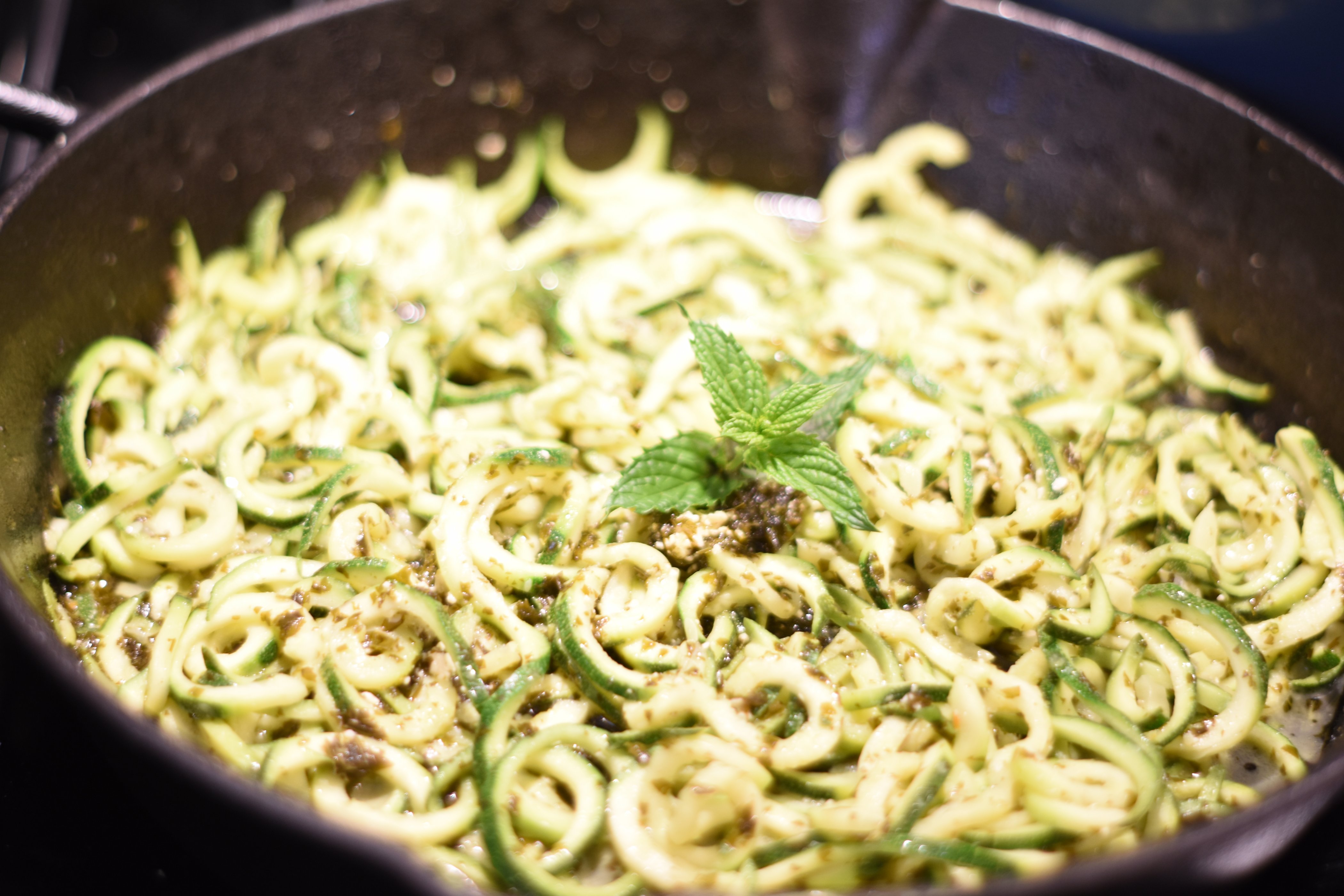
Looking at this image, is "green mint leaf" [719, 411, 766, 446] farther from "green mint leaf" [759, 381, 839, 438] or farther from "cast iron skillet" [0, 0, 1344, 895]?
"cast iron skillet" [0, 0, 1344, 895]

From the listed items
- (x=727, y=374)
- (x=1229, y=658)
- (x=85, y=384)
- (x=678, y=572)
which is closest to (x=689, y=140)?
(x=727, y=374)

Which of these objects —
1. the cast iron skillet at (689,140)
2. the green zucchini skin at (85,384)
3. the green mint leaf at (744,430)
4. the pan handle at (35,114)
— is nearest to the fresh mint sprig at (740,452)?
the green mint leaf at (744,430)

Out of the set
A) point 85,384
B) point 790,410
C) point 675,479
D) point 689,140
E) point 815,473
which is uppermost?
point 689,140

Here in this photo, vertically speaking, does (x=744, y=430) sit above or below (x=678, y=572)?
above

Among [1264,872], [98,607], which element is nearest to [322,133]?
[98,607]

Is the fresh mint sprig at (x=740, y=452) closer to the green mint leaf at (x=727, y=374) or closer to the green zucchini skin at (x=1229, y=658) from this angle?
the green mint leaf at (x=727, y=374)

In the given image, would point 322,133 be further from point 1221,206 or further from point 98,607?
point 1221,206

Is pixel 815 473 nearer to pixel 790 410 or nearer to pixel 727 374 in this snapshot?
pixel 790 410

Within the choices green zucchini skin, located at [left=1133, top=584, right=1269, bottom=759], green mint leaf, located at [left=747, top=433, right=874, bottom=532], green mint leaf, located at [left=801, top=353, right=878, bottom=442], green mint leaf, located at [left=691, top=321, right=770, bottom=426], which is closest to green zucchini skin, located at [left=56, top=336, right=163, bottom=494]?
green mint leaf, located at [left=691, top=321, right=770, bottom=426]
